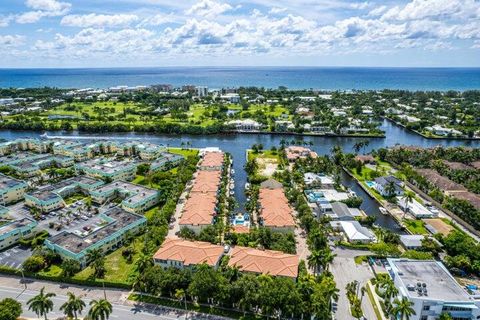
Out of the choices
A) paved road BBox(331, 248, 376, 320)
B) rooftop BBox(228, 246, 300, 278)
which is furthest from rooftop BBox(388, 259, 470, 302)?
rooftop BBox(228, 246, 300, 278)

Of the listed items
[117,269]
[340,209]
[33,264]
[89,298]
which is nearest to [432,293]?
[340,209]

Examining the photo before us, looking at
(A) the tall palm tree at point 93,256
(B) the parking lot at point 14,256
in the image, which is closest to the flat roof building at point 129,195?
(B) the parking lot at point 14,256

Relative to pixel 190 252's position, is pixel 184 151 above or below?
below

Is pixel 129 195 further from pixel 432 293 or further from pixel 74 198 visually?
pixel 432 293

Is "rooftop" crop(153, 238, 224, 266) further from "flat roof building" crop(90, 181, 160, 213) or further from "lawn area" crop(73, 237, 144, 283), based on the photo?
"flat roof building" crop(90, 181, 160, 213)

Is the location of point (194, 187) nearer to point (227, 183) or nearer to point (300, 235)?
point (227, 183)
